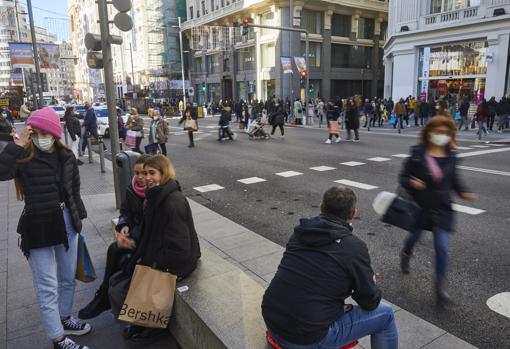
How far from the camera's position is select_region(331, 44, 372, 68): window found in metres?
44.1

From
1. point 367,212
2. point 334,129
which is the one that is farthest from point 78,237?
point 334,129

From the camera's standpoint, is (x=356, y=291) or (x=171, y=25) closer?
(x=356, y=291)

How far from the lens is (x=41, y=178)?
2.97 metres

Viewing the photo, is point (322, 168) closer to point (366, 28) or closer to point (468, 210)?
point (468, 210)

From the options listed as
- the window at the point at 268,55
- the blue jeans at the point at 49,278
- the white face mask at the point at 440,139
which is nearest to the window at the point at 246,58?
the window at the point at 268,55

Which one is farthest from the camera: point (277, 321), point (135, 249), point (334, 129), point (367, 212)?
point (334, 129)

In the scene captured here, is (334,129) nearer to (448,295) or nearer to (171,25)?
(448,295)

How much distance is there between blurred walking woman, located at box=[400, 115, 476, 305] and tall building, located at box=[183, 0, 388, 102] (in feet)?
118

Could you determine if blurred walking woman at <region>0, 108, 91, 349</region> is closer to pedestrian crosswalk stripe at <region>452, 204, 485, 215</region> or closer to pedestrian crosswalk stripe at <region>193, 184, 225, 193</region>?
pedestrian crosswalk stripe at <region>193, 184, 225, 193</region>

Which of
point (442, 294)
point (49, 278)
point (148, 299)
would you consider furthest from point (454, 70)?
point (49, 278)

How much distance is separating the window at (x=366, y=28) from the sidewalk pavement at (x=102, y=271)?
4414 cm

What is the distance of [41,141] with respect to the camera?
2965mm

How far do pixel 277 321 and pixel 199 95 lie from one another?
5823cm

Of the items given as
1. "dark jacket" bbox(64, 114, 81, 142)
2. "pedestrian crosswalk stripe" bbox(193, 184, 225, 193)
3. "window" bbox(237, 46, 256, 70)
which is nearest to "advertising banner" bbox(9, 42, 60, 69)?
"dark jacket" bbox(64, 114, 81, 142)
